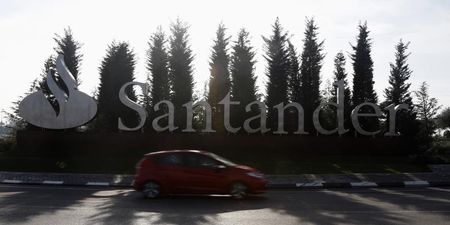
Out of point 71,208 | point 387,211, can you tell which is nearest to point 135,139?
point 71,208

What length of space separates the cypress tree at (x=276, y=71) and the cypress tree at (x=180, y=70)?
216 inches

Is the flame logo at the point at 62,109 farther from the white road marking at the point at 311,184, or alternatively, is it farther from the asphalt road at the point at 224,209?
the white road marking at the point at 311,184

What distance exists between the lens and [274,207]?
13.6 metres

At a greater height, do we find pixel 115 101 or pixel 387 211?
pixel 115 101

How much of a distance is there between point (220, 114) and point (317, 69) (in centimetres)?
813

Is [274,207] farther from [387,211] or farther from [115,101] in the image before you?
[115,101]

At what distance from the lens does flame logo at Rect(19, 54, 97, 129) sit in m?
30.4

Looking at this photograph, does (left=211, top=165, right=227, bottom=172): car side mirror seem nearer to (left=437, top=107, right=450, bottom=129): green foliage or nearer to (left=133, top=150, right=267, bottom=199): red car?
(left=133, top=150, right=267, bottom=199): red car

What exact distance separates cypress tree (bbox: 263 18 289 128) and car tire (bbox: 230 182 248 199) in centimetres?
2052

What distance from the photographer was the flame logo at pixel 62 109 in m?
30.4

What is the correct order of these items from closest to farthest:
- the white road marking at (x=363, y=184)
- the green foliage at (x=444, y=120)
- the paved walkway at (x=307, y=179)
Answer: the white road marking at (x=363, y=184)
the paved walkway at (x=307, y=179)
the green foliage at (x=444, y=120)

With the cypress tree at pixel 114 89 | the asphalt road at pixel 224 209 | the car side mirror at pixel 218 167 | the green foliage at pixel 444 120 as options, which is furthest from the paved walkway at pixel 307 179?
the green foliage at pixel 444 120

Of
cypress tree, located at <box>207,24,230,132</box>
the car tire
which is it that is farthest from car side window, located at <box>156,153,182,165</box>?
cypress tree, located at <box>207,24,230,132</box>

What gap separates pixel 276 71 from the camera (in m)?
37.1
